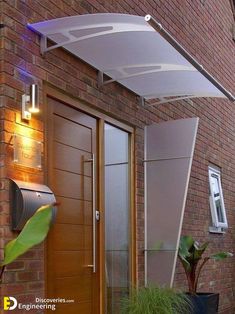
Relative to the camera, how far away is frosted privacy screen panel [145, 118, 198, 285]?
6.78m

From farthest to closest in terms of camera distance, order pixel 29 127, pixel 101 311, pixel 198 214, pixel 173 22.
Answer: pixel 198 214, pixel 173 22, pixel 101 311, pixel 29 127

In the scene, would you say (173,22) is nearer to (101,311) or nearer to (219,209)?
(219,209)

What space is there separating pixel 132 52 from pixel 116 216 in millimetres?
1926

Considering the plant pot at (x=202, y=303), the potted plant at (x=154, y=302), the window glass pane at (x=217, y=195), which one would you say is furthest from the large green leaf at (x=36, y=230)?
the window glass pane at (x=217, y=195)

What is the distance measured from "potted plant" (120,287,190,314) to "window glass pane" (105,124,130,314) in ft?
0.90

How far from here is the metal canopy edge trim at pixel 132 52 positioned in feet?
15.7

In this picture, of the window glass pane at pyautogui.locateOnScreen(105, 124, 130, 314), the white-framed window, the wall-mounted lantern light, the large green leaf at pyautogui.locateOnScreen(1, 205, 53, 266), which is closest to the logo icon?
the large green leaf at pyautogui.locateOnScreen(1, 205, 53, 266)

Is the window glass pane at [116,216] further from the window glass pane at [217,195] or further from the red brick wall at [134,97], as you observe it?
the window glass pane at [217,195]

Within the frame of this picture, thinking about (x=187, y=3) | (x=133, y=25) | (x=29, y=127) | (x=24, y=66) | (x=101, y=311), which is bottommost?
(x=101, y=311)

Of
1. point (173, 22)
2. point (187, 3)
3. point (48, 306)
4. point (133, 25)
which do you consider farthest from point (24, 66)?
point (187, 3)

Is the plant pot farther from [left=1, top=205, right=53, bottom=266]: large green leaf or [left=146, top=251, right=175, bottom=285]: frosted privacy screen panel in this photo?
[left=1, top=205, right=53, bottom=266]: large green leaf

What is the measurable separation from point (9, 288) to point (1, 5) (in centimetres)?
215

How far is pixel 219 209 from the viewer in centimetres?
1017

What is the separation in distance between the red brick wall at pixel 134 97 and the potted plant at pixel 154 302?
732 mm
